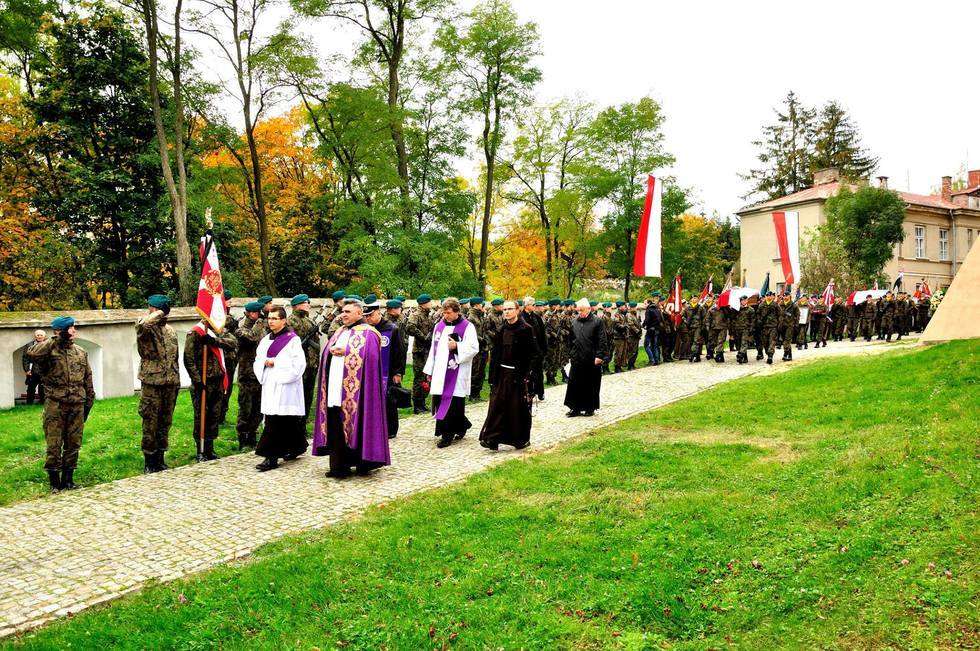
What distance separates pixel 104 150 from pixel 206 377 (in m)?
20.5

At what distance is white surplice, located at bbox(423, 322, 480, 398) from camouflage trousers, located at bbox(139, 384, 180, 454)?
3559 mm

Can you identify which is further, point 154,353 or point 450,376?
point 450,376

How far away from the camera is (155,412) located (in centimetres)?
886

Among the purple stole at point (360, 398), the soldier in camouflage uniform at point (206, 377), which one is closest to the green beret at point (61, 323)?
the soldier in camouflage uniform at point (206, 377)

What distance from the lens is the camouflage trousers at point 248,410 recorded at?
33.7 ft

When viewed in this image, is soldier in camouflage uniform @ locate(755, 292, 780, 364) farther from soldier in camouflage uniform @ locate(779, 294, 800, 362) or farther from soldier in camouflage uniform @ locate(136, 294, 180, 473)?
soldier in camouflage uniform @ locate(136, 294, 180, 473)

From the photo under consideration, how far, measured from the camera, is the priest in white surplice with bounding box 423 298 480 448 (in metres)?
9.95

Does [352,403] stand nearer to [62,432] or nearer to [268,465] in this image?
[268,465]

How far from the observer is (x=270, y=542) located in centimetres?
593

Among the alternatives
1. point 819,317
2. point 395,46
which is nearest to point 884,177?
point 819,317

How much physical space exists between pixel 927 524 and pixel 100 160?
27.7 m

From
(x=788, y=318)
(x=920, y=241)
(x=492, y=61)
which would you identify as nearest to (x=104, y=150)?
(x=492, y=61)

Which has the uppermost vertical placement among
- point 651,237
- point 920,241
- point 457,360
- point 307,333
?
point 920,241

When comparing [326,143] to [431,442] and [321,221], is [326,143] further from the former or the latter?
[431,442]
